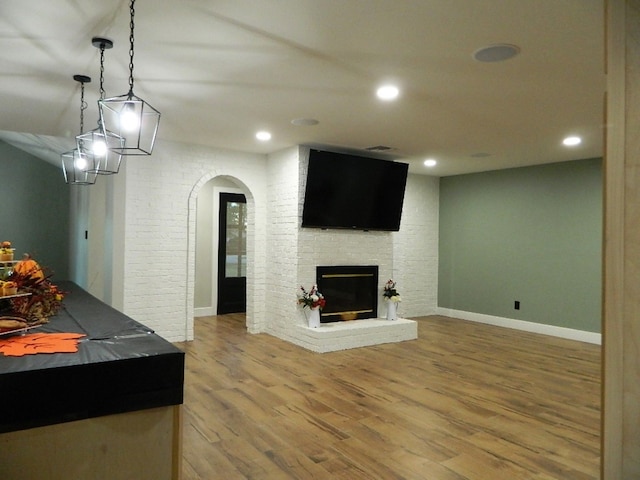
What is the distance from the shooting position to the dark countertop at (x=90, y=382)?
1.39m

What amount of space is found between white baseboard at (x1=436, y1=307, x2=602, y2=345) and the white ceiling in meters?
2.57

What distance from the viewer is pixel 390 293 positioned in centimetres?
589

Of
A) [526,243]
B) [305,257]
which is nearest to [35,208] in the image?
[305,257]

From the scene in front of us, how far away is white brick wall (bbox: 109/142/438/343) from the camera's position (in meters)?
5.13

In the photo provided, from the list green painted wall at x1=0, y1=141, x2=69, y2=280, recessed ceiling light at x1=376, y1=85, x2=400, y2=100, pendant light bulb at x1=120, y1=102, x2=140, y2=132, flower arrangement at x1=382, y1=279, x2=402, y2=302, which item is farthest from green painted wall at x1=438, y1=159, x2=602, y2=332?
green painted wall at x1=0, y1=141, x2=69, y2=280

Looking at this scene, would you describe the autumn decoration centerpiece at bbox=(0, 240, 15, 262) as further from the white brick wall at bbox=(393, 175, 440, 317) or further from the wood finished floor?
→ the white brick wall at bbox=(393, 175, 440, 317)

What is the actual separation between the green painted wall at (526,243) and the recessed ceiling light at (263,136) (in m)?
3.86

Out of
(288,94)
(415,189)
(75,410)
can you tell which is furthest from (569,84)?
(415,189)

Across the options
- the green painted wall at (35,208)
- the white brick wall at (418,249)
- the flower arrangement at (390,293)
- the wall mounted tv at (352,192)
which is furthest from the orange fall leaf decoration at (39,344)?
the green painted wall at (35,208)

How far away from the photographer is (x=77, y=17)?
2266 millimetres

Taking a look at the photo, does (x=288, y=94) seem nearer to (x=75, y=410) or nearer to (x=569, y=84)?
(x=569, y=84)

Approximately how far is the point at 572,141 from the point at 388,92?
2.74 m

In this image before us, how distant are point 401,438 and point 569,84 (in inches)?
108

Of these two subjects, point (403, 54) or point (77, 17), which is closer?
point (77, 17)
